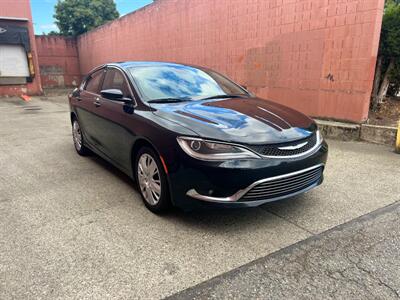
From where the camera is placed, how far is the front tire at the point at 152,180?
3102 millimetres

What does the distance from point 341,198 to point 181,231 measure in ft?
6.37

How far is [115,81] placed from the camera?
4156 mm

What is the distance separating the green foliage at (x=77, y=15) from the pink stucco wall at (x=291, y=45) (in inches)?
675

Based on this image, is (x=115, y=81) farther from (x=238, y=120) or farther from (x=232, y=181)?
(x=232, y=181)

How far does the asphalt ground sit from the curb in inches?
51.5

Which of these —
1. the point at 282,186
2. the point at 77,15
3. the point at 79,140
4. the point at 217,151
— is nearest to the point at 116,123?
the point at 217,151

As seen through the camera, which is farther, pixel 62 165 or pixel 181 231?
pixel 62 165

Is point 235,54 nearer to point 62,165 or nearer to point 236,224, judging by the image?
point 62,165

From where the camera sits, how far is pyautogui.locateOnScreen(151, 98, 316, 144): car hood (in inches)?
111

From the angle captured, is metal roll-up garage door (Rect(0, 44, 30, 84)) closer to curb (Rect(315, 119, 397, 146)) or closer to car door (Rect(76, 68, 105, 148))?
car door (Rect(76, 68, 105, 148))

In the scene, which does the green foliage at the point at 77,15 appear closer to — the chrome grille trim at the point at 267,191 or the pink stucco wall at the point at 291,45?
the pink stucco wall at the point at 291,45

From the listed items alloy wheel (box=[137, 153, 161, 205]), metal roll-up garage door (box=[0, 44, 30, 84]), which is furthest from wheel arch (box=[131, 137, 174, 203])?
metal roll-up garage door (box=[0, 44, 30, 84])

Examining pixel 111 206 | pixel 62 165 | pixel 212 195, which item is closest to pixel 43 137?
pixel 62 165

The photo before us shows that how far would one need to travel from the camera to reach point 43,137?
705cm
